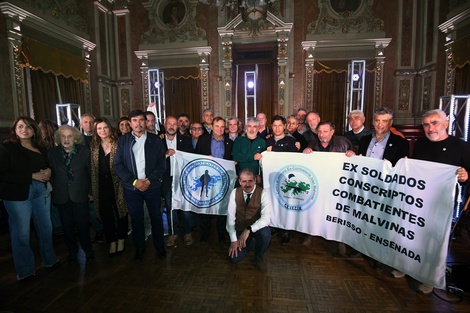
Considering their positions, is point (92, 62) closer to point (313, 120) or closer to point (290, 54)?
point (290, 54)

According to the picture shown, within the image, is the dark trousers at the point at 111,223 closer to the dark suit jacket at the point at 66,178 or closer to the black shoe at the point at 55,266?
the dark suit jacket at the point at 66,178

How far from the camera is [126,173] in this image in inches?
106

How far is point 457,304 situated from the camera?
2100 millimetres

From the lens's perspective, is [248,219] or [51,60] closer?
[248,219]

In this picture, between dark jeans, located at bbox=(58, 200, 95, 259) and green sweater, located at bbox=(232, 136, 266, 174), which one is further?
green sweater, located at bbox=(232, 136, 266, 174)

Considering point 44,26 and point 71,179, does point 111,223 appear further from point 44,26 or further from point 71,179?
point 44,26

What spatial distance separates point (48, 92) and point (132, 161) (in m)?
5.19

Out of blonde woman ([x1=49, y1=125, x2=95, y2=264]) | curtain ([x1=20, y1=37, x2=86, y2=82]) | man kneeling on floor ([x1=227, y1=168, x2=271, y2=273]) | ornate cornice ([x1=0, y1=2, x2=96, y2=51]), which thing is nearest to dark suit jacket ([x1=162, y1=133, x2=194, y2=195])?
blonde woman ([x1=49, y1=125, x2=95, y2=264])

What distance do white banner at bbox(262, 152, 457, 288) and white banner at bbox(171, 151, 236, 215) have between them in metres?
0.51

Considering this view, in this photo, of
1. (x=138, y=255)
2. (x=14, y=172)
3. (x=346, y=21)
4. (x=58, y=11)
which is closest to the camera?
(x=14, y=172)

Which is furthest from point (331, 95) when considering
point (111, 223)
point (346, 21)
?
point (111, 223)

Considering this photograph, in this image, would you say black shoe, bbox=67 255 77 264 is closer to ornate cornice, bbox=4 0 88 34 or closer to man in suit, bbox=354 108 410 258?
man in suit, bbox=354 108 410 258

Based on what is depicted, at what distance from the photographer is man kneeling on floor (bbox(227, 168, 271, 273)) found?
2633mm

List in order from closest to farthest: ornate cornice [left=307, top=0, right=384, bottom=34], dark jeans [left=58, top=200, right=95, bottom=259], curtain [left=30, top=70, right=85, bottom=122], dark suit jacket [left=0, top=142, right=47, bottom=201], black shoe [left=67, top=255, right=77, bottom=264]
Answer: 1. dark suit jacket [left=0, top=142, right=47, bottom=201]
2. dark jeans [left=58, top=200, right=95, bottom=259]
3. black shoe [left=67, top=255, right=77, bottom=264]
4. curtain [left=30, top=70, right=85, bottom=122]
5. ornate cornice [left=307, top=0, right=384, bottom=34]
